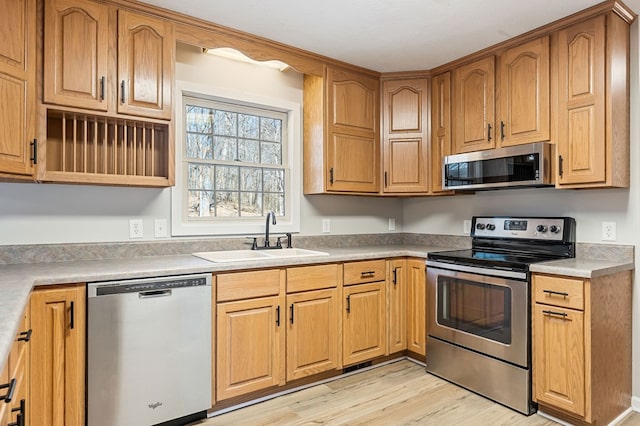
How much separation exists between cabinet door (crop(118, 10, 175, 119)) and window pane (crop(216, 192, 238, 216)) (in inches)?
31.3

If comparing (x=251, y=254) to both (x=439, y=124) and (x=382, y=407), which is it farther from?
(x=439, y=124)

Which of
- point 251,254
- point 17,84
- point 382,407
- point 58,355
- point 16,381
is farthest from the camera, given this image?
point 251,254

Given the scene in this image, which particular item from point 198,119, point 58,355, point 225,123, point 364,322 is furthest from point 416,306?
point 58,355

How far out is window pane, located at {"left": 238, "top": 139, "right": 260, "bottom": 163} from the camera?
3.13 meters

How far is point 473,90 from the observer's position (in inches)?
120

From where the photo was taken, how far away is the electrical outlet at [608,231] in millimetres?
2479

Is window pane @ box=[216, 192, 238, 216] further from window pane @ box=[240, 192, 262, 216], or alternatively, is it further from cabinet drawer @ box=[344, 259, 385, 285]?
cabinet drawer @ box=[344, 259, 385, 285]

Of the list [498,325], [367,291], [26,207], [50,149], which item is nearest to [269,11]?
[50,149]

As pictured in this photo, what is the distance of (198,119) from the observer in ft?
9.60

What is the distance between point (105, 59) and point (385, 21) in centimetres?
167

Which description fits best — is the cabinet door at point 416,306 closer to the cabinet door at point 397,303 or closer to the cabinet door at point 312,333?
the cabinet door at point 397,303

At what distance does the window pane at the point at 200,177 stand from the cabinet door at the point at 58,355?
1190mm

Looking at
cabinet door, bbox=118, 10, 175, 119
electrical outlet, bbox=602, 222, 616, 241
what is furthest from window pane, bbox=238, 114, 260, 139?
electrical outlet, bbox=602, 222, 616, 241

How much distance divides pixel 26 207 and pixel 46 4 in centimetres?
108
